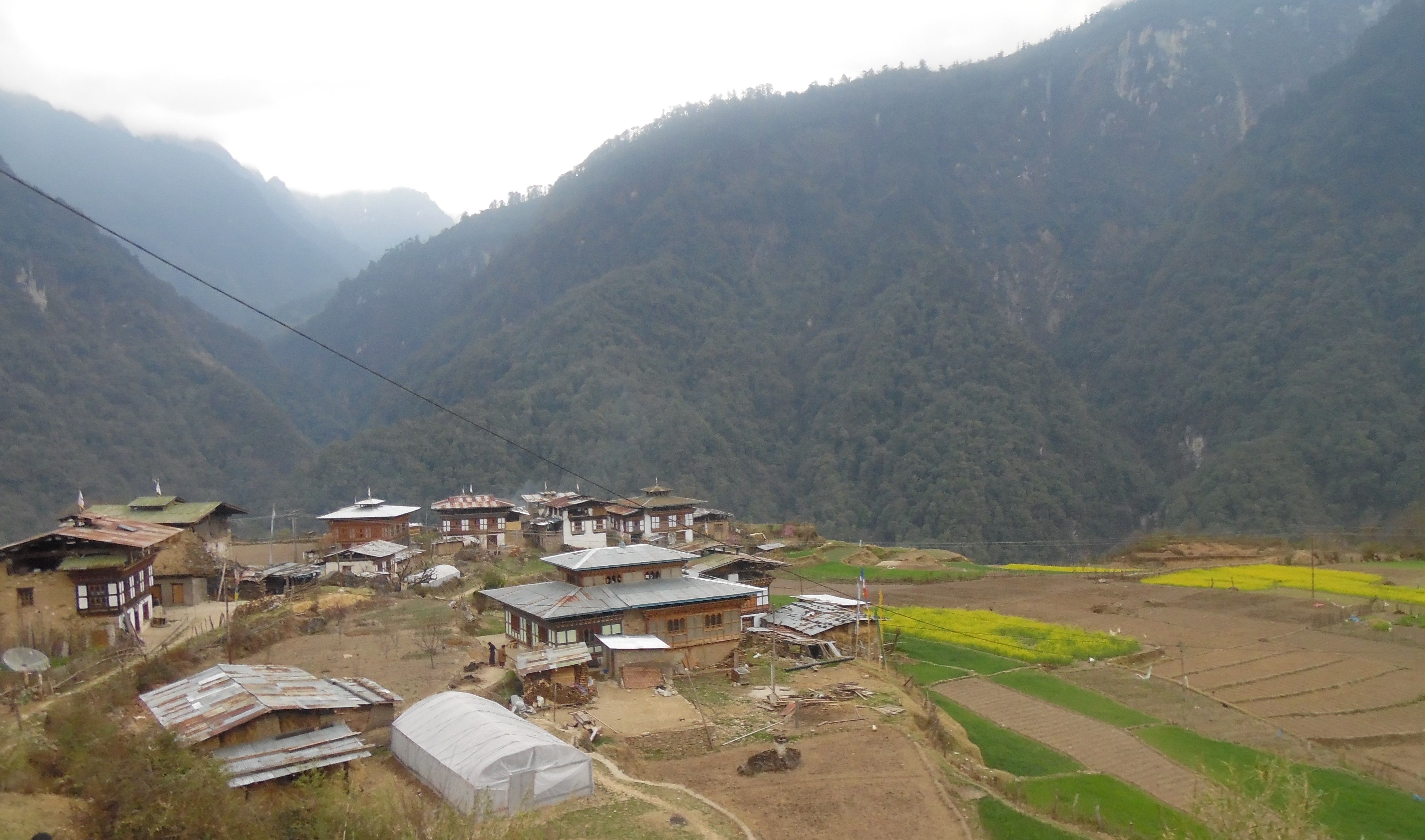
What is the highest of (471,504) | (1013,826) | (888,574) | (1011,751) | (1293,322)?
(1293,322)

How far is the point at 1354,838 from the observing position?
21188 mm

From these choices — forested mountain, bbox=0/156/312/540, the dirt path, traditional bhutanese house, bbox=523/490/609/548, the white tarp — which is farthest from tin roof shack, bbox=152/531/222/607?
forested mountain, bbox=0/156/312/540

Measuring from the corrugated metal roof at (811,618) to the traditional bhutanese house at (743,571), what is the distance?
29.1 inches

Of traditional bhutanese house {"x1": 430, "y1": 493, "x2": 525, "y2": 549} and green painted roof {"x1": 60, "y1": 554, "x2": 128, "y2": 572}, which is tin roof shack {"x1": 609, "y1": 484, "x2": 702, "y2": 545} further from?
green painted roof {"x1": 60, "y1": 554, "x2": 128, "y2": 572}

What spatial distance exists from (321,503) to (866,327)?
93.2 metres

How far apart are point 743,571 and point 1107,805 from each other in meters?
18.3

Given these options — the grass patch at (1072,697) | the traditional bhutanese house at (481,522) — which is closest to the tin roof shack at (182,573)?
the traditional bhutanese house at (481,522)

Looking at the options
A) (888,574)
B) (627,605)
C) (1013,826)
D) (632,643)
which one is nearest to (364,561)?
(627,605)

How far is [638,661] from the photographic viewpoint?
2750cm

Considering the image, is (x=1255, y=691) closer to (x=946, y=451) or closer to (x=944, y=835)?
(x=944, y=835)

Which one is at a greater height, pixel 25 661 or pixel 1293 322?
pixel 1293 322

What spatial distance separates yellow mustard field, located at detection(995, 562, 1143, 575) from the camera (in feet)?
199

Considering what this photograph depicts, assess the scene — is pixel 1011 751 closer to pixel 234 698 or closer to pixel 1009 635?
pixel 1009 635

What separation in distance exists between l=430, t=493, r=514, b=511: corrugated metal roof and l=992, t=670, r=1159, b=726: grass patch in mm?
40023
